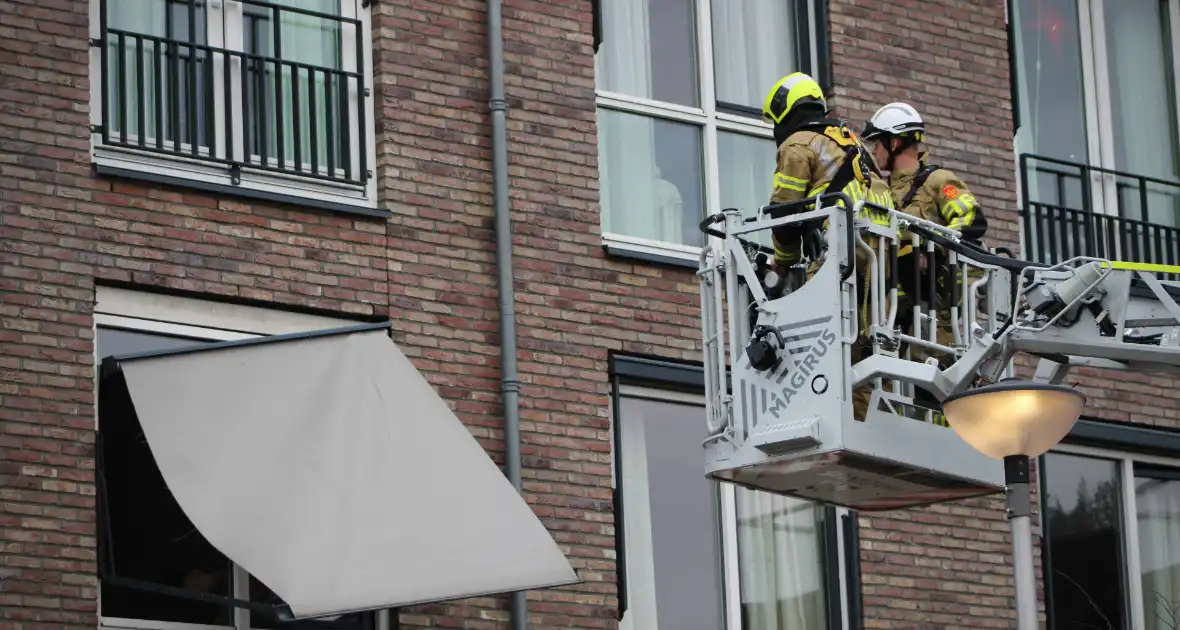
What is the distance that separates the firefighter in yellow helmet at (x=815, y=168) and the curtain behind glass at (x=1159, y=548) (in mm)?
6192

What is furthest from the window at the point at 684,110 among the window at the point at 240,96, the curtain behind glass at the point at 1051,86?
the curtain behind glass at the point at 1051,86

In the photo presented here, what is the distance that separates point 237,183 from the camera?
14586 millimetres

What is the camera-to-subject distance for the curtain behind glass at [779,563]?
15.9m

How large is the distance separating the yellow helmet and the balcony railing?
5.82 meters

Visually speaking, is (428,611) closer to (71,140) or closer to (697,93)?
(71,140)

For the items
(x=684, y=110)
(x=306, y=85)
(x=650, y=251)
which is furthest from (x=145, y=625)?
(x=684, y=110)

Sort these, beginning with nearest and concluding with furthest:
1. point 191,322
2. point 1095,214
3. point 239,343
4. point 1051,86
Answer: point 239,343
point 191,322
point 1095,214
point 1051,86

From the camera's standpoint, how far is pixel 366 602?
40.7 ft

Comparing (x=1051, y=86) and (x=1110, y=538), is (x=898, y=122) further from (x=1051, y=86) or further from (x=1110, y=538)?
(x=1051, y=86)

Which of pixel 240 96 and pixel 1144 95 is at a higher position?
pixel 1144 95

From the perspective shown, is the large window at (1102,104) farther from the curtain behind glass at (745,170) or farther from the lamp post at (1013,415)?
the lamp post at (1013,415)

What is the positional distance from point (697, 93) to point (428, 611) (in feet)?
14.6

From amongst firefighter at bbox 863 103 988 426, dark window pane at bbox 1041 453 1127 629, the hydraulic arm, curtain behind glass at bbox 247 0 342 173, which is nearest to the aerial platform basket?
the hydraulic arm

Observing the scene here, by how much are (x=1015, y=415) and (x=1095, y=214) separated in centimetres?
829
